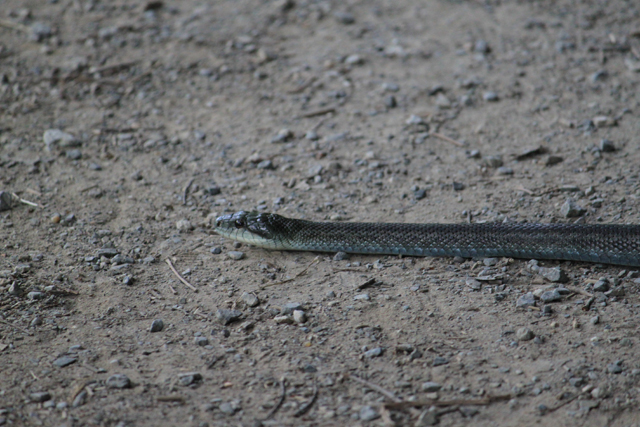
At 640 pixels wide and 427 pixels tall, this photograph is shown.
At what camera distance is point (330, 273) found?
4.57 metres

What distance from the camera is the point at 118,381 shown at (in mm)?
3480

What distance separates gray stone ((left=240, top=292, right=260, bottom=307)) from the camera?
417cm

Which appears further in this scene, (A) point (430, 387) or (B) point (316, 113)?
(B) point (316, 113)

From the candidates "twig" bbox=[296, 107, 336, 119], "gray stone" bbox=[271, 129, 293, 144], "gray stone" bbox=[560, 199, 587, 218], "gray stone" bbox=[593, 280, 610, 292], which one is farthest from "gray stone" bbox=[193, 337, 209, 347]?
"twig" bbox=[296, 107, 336, 119]

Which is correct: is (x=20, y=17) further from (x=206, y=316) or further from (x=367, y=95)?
(x=206, y=316)

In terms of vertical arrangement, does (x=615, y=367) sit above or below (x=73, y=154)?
below

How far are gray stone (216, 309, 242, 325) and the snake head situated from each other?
2.93 feet

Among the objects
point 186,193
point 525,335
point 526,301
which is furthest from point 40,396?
point 526,301

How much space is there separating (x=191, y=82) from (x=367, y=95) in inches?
85.8

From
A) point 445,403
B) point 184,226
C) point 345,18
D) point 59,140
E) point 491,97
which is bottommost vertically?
point 445,403

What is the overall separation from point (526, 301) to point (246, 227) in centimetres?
223

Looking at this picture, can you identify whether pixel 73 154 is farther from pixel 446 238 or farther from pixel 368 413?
pixel 368 413

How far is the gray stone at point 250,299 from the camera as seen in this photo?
4.17 meters

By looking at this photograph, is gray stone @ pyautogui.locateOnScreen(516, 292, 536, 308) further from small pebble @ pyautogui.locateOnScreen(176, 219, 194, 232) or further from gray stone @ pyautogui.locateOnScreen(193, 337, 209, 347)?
small pebble @ pyautogui.locateOnScreen(176, 219, 194, 232)
